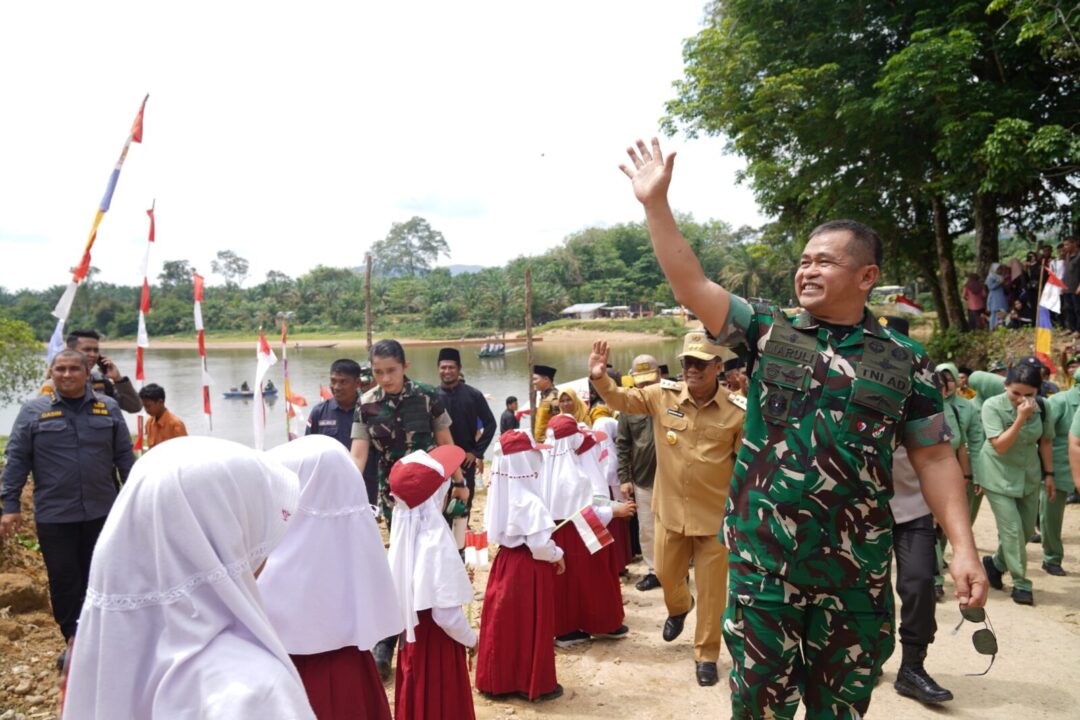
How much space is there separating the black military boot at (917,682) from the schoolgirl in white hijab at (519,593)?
6.33 feet

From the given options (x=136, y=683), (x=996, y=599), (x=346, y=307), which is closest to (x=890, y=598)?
(x=136, y=683)

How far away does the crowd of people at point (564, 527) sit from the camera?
1452 mm

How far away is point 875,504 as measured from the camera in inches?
96.5

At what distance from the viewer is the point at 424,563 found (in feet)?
11.0

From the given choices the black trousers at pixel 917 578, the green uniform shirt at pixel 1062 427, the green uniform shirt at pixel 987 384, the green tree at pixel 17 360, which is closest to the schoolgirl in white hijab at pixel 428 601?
the black trousers at pixel 917 578

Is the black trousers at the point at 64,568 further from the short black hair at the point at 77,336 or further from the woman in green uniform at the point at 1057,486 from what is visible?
the woman in green uniform at the point at 1057,486

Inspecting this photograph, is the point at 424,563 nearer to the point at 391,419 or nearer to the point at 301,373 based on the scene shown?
the point at 391,419

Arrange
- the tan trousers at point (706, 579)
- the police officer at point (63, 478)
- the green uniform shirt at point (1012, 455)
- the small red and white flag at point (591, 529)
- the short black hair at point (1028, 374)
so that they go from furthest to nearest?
the green uniform shirt at point (1012, 455) < the short black hair at point (1028, 374) < the small red and white flag at point (591, 529) < the police officer at point (63, 478) < the tan trousers at point (706, 579)

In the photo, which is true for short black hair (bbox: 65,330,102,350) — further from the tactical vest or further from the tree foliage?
the tree foliage

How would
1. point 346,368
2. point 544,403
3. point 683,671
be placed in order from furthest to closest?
point 544,403 → point 346,368 → point 683,671

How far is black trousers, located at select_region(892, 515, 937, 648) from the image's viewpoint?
158 inches

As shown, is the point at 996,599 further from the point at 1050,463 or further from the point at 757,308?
the point at 757,308

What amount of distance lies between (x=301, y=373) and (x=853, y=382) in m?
40.4

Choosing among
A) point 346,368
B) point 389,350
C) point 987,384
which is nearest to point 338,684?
point 389,350
